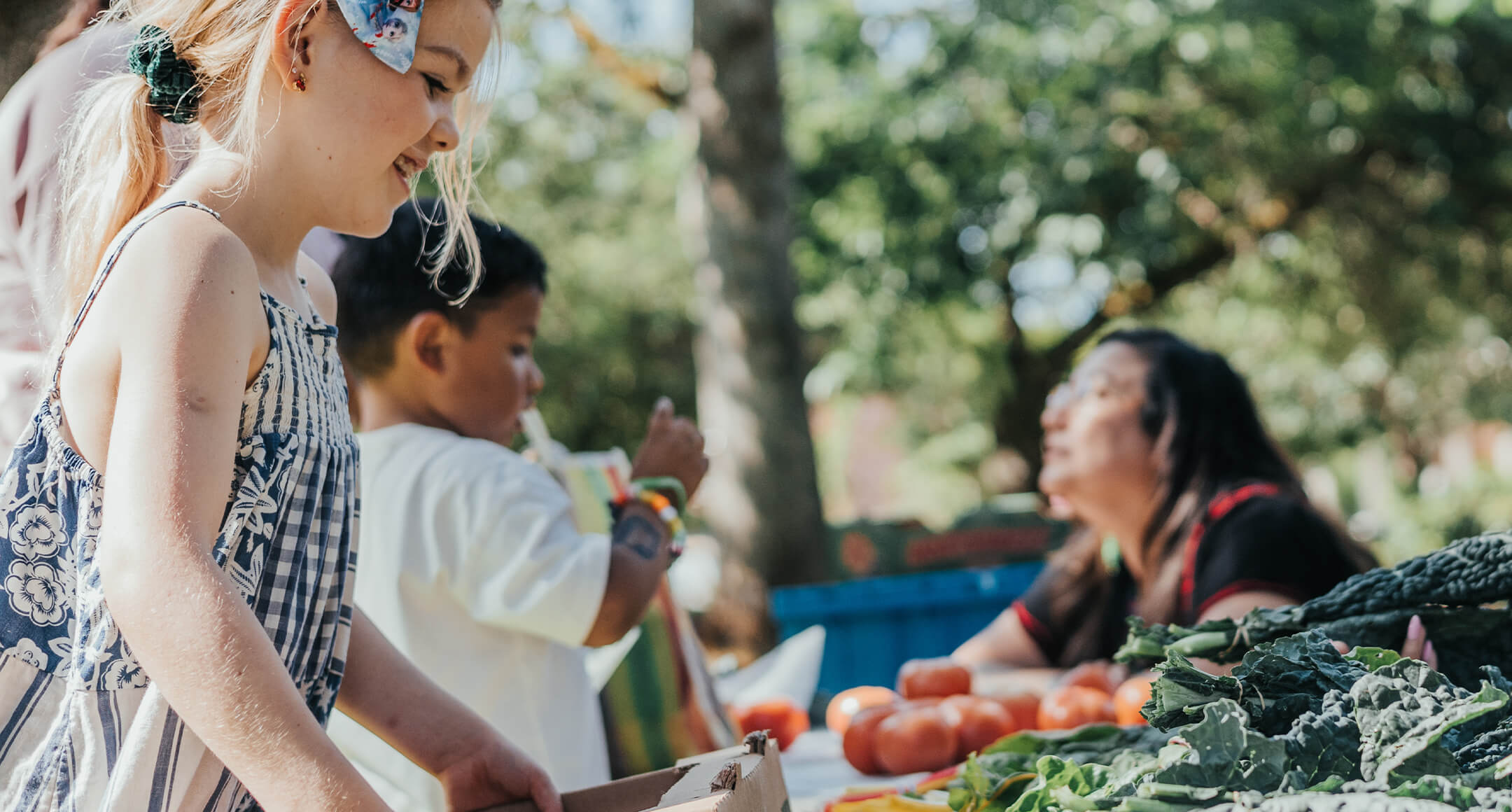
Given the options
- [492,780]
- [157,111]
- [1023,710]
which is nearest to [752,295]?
[1023,710]

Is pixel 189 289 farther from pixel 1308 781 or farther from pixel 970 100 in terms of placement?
pixel 970 100

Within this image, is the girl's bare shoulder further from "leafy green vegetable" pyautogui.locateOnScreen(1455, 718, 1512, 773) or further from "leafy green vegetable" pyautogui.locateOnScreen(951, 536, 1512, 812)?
"leafy green vegetable" pyautogui.locateOnScreen(1455, 718, 1512, 773)

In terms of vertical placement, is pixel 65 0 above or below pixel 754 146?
above

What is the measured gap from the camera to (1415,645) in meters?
1.50

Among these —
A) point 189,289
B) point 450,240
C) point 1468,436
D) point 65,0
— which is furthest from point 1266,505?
point 1468,436

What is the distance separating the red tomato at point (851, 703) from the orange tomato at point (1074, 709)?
0.38 meters

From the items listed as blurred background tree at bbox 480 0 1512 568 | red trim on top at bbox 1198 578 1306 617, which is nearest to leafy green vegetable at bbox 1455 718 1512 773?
red trim on top at bbox 1198 578 1306 617

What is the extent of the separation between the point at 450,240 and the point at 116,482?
0.64 meters

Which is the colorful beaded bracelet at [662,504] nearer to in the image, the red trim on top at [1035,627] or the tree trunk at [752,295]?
the red trim on top at [1035,627]

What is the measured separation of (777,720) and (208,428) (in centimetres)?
215

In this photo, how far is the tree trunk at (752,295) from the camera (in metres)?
5.96

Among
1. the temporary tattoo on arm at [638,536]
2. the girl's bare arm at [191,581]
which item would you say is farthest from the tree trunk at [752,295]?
the girl's bare arm at [191,581]

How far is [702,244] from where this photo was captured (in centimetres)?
623

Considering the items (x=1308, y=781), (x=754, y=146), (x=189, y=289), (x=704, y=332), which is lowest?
(x=704, y=332)
